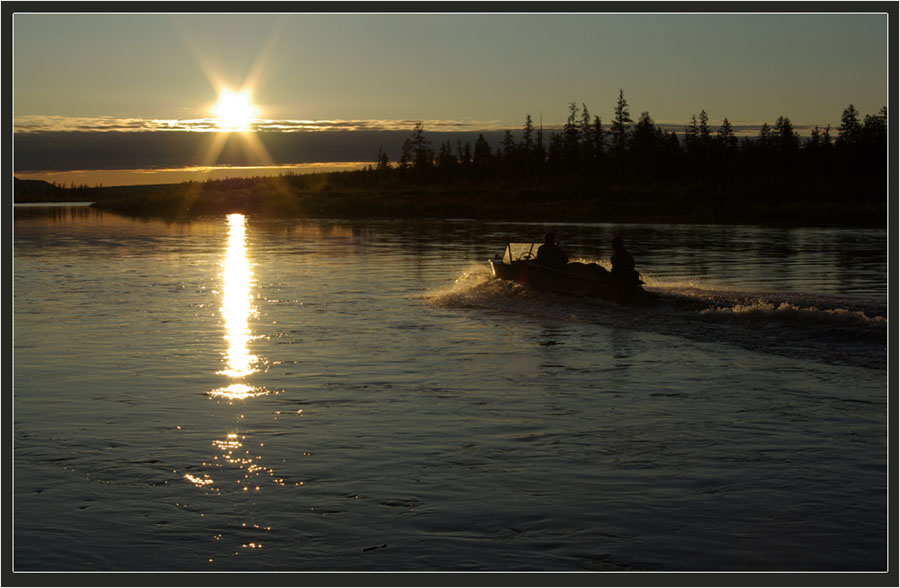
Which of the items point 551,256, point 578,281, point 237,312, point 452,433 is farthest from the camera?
point 551,256

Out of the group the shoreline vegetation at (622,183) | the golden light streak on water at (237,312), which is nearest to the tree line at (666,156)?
the shoreline vegetation at (622,183)

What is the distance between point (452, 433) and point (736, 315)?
10.5m

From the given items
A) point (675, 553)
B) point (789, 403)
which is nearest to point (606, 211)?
point (789, 403)

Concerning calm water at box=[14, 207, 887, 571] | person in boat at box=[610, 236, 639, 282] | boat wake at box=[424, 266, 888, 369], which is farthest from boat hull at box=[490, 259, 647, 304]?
calm water at box=[14, 207, 887, 571]

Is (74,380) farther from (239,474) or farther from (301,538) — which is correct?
(301,538)

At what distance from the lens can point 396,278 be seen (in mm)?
31734

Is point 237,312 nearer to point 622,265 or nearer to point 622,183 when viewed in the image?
point 622,265

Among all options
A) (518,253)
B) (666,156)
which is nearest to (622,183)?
(666,156)

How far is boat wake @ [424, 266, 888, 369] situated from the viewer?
17.1 m

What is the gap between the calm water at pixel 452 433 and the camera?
7.96 metres

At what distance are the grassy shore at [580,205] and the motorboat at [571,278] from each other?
47.8 meters

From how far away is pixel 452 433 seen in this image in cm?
1144

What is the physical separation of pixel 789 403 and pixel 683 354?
13.1ft

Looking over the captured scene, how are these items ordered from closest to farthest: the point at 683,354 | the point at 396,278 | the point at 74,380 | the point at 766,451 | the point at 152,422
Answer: the point at 766,451, the point at 152,422, the point at 74,380, the point at 683,354, the point at 396,278
